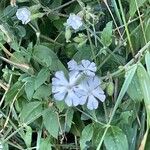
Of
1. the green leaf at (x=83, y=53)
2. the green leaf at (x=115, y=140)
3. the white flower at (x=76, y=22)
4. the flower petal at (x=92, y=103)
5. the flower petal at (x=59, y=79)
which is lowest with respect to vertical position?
the green leaf at (x=115, y=140)

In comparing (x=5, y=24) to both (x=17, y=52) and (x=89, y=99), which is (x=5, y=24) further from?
(x=89, y=99)

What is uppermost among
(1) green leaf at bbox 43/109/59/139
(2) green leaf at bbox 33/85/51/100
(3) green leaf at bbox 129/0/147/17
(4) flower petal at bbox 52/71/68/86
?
(3) green leaf at bbox 129/0/147/17

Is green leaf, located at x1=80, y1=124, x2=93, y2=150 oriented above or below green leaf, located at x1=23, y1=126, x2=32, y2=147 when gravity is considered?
below

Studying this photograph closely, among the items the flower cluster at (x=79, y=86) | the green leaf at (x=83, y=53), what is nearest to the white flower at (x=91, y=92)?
the flower cluster at (x=79, y=86)

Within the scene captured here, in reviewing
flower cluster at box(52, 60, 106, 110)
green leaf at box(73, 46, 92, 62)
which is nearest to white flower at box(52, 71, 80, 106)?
flower cluster at box(52, 60, 106, 110)

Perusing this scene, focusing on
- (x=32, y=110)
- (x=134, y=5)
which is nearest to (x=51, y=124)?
(x=32, y=110)

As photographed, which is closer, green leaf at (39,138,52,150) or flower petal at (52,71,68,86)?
flower petal at (52,71,68,86)

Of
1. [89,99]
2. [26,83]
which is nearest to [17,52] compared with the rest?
[26,83]

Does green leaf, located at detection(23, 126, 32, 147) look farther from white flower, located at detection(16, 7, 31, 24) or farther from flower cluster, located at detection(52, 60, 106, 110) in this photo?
white flower, located at detection(16, 7, 31, 24)

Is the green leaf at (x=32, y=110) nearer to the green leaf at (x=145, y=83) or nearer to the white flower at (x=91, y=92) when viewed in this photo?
the white flower at (x=91, y=92)
